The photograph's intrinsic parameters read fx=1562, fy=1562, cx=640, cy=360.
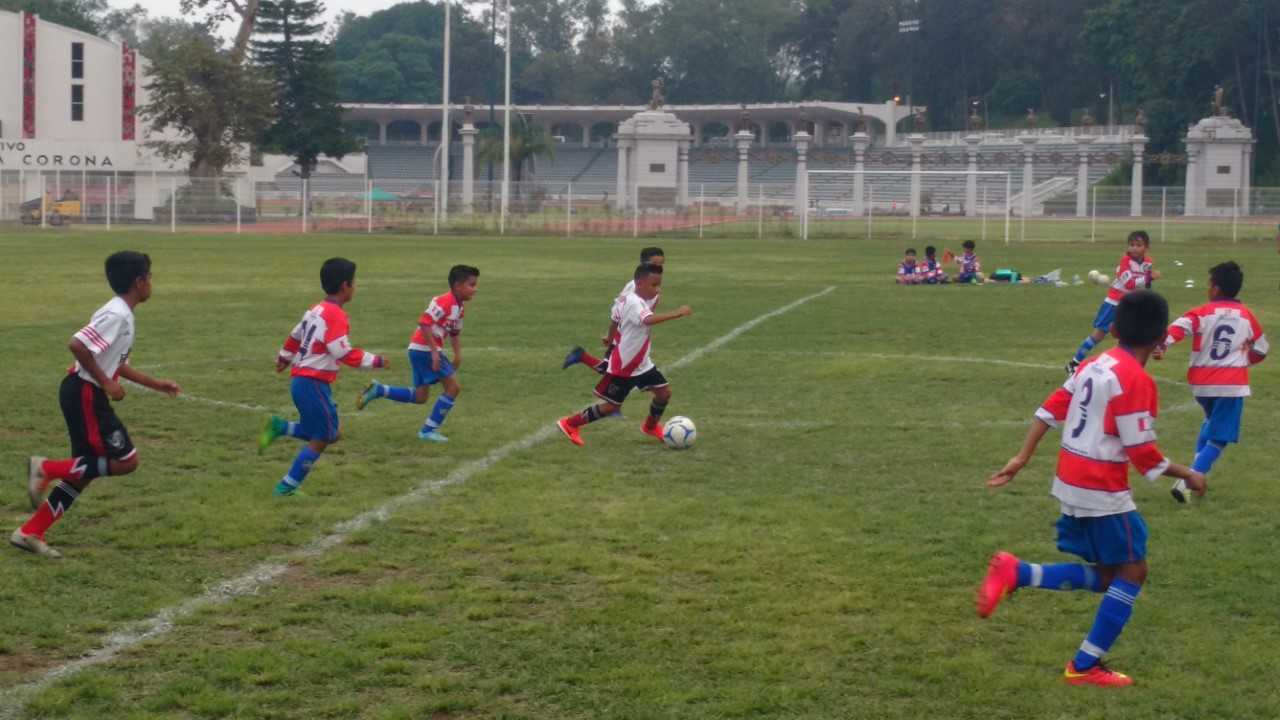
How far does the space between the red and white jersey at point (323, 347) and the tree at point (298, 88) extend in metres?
73.4

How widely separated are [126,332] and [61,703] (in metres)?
2.90

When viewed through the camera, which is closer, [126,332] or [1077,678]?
[1077,678]

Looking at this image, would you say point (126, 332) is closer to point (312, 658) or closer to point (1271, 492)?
point (312, 658)

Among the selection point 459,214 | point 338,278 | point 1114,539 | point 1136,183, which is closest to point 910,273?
point 338,278

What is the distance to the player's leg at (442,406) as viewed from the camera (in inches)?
497

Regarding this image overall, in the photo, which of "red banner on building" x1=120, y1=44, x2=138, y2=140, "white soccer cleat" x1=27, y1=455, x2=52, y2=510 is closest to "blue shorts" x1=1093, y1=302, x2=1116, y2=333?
"white soccer cleat" x1=27, y1=455, x2=52, y2=510

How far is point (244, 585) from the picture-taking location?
8211mm

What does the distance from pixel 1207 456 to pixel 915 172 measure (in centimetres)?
6265

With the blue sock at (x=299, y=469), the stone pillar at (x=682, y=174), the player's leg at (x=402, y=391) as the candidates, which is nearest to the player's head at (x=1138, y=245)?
the player's leg at (x=402, y=391)

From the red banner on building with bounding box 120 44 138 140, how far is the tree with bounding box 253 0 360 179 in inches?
389

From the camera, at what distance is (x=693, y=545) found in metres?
9.18

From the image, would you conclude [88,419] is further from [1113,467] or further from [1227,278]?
[1227,278]

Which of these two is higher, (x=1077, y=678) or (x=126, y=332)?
(x=126, y=332)

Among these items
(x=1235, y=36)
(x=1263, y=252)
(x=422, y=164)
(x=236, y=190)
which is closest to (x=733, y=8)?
(x=422, y=164)
